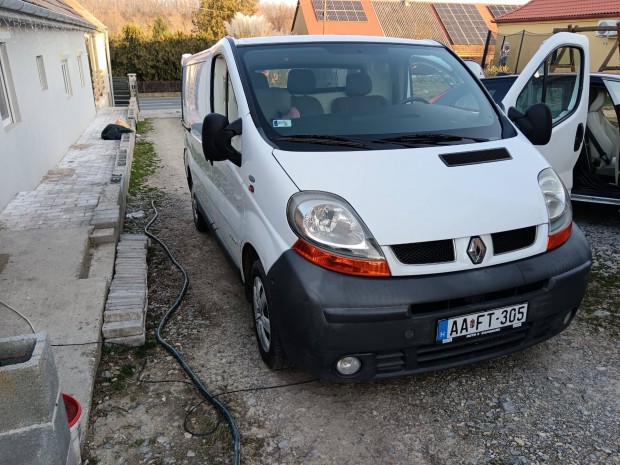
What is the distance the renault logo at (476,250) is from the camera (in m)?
2.48

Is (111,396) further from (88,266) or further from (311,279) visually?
(88,266)

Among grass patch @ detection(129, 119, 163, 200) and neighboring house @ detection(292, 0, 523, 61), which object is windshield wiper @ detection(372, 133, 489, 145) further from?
neighboring house @ detection(292, 0, 523, 61)

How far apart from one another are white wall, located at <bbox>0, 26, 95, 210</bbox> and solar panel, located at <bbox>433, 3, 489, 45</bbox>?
79.2 feet

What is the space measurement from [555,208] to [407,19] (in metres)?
33.6

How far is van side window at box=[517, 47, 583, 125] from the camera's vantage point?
507cm

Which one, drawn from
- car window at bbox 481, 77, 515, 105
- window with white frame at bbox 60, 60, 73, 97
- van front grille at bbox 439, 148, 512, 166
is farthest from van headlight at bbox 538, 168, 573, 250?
window with white frame at bbox 60, 60, 73, 97

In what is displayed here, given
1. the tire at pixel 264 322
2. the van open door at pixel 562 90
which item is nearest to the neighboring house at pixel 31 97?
the tire at pixel 264 322

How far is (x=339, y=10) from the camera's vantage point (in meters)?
30.9

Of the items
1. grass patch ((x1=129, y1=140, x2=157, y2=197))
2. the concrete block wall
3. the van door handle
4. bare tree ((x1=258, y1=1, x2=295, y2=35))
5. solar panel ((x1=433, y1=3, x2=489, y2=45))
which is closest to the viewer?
the concrete block wall

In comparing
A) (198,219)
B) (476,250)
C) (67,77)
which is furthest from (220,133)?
(67,77)

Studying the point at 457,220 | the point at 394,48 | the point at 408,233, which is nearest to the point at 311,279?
the point at 408,233

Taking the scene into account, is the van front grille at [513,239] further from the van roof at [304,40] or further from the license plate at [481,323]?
the van roof at [304,40]

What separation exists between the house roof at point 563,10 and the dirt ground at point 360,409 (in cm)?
2037

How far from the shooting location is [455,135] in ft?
10.3
